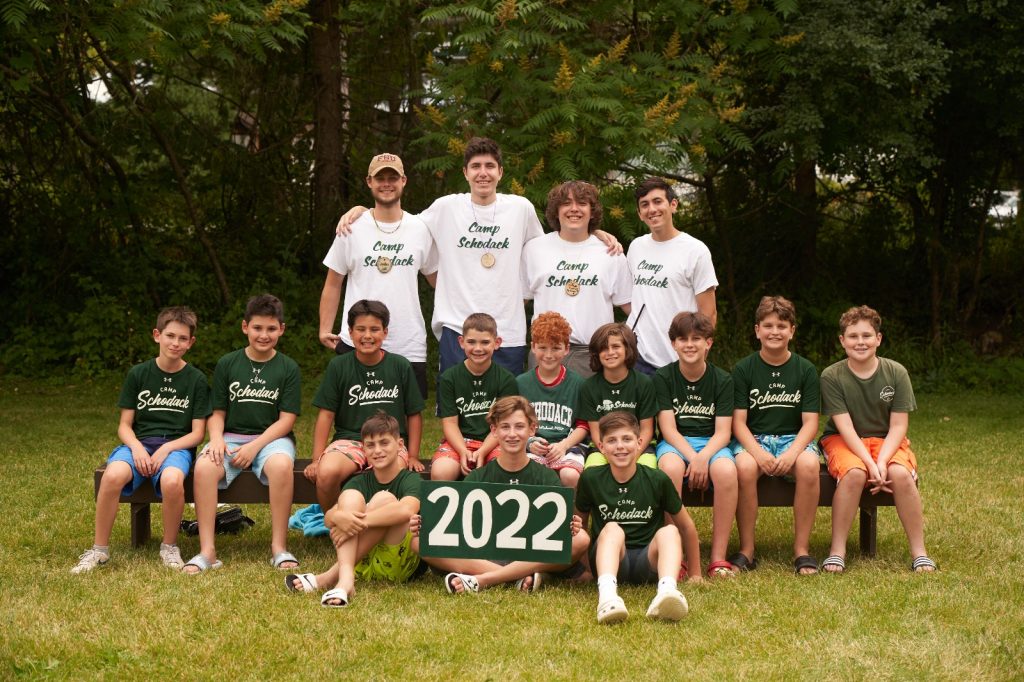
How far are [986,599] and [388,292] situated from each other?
3.49 meters

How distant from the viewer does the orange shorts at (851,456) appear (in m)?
5.94

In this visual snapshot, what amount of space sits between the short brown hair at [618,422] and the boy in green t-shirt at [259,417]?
1.69m

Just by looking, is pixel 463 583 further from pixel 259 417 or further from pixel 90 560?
pixel 90 560

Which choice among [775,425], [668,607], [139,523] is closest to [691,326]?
[775,425]

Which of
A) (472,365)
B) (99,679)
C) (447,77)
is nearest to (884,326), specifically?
(447,77)

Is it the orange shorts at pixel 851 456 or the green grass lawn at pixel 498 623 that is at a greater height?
the orange shorts at pixel 851 456

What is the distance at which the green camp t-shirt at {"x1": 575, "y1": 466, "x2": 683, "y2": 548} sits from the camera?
553 cm

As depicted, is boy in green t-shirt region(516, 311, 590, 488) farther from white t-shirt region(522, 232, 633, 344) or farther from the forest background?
the forest background

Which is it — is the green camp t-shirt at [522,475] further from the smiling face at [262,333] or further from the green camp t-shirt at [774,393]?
the smiling face at [262,333]

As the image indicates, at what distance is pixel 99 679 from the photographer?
426 centimetres

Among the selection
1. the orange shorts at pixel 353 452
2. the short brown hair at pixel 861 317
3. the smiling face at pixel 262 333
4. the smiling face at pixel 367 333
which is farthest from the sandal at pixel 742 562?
the smiling face at pixel 262 333

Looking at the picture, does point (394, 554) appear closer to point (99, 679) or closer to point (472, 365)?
point (472, 365)

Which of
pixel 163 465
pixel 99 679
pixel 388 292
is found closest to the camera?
pixel 99 679

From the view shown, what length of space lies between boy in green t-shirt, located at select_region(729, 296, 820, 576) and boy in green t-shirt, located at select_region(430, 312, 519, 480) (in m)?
1.25
